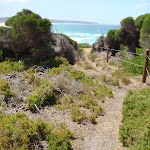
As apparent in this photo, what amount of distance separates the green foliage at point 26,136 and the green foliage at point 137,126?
119 centimetres

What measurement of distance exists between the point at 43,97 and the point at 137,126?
9.55 feet

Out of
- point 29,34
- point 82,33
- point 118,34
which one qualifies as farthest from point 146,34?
point 82,33

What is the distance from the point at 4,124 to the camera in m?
3.26

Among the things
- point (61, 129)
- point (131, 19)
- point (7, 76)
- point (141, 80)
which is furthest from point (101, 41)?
point (61, 129)

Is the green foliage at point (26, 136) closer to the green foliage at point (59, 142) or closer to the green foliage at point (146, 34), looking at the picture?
the green foliage at point (59, 142)

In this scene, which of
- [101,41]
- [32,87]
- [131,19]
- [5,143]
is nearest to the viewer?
[5,143]

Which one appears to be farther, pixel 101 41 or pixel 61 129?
pixel 101 41

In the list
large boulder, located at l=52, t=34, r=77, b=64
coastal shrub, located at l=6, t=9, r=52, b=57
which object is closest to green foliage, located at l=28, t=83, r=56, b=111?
coastal shrub, located at l=6, t=9, r=52, b=57

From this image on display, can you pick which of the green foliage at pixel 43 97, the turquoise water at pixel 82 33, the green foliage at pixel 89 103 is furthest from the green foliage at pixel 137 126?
the turquoise water at pixel 82 33

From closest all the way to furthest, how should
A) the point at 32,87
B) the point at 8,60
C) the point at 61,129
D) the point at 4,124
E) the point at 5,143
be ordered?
1. the point at 5,143
2. the point at 4,124
3. the point at 61,129
4. the point at 32,87
5. the point at 8,60

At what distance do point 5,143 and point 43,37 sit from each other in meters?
8.19

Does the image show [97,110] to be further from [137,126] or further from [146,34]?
[146,34]

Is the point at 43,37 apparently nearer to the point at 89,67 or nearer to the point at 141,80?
the point at 89,67

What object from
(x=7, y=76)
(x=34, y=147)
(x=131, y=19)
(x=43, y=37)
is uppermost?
(x=131, y=19)
